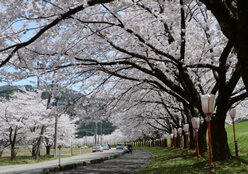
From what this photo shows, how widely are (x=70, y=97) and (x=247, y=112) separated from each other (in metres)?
25.4

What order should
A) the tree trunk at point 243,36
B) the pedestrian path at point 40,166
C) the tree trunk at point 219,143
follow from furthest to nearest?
the pedestrian path at point 40,166
the tree trunk at point 219,143
the tree trunk at point 243,36

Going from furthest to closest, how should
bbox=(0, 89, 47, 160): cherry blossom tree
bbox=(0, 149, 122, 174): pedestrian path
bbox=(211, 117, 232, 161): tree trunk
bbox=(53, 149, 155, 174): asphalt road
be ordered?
bbox=(0, 89, 47, 160): cherry blossom tree < bbox=(0, 149, 122, 174): pedestrian path < bbox=(53, 149, 155, 174): asphalt road < bbox=(211, 117, 232, 161): tree trunk

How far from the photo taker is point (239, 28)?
12.5 ft

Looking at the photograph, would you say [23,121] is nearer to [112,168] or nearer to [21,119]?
[21,119]

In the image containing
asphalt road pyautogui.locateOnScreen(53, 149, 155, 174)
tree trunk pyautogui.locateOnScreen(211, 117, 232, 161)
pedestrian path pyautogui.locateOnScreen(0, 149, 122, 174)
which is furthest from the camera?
pedestrian path pyautogui.locateOnScreen(0, 149, 122, 174)

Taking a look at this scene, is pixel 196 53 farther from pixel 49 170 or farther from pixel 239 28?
pixel 49 170

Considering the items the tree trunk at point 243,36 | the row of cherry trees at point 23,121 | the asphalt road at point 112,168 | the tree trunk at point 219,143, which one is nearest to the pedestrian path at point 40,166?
the asphalt road at point 112,168

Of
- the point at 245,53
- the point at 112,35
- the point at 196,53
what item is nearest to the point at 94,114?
the point at 112,35

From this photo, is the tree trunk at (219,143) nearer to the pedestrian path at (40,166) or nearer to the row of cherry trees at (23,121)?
the pedestrian path at (40,166)

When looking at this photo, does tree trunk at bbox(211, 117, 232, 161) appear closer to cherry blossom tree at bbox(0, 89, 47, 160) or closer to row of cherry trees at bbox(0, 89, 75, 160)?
row of cherry trees at bbox(0, 89, 75, 160)

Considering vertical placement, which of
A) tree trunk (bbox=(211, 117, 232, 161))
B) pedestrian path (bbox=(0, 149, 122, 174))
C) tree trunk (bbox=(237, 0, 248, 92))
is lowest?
pedestrian path (bbox=(0, 149, 122, 174))

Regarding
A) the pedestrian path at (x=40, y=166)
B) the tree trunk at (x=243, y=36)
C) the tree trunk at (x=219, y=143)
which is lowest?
the pedestrian path at (x=40, y=166)

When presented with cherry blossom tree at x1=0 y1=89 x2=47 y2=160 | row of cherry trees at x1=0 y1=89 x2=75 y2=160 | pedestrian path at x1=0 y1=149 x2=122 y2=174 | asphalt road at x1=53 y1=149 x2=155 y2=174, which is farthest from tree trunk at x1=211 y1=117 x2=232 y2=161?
cherry blossom tree at x1=0 y1=89 x2=47 y2=160

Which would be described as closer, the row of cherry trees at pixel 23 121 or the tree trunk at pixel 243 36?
the tree trunk at pixel 243 36
